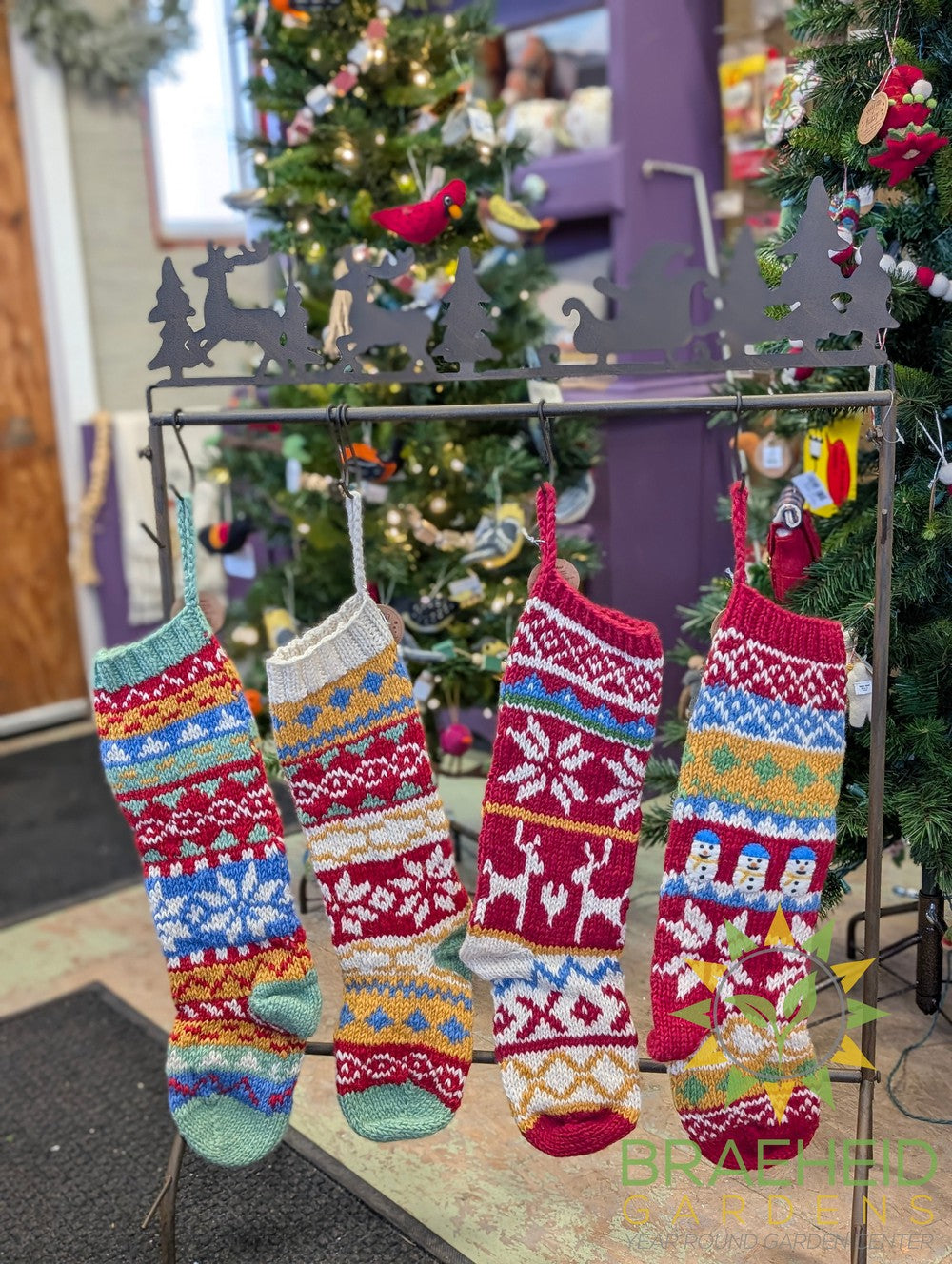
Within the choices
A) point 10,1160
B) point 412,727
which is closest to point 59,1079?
point 10,1160

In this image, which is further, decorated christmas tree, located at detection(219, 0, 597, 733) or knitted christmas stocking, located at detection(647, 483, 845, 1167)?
decorated christmas tree, located at detection(219, 0, 597, 733)

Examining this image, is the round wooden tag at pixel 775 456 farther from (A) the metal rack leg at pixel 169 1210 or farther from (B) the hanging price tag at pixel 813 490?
(A) the metal rack leg at pixel 169 1210

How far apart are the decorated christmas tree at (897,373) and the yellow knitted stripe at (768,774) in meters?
0.45

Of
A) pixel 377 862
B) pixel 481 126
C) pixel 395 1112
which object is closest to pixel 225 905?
pixel 377 862

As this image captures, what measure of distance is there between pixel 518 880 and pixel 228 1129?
425mm

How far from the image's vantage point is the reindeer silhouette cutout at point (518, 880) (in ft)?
3.91

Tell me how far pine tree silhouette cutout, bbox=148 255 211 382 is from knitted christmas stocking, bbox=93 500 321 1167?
167 millimetres

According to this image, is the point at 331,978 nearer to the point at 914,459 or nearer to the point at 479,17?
the point at 914,459

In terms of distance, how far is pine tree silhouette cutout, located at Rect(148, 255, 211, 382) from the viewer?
4.21ft

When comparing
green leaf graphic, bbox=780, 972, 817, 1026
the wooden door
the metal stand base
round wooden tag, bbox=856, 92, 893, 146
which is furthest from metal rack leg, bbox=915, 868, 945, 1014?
the wooden door

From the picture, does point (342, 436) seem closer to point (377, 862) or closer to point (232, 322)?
point (232, 322)

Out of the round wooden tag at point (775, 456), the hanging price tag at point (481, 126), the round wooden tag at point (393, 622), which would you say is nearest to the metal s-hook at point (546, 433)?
the round wooden tag at point (393, 622)

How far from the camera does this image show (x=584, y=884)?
1.20m

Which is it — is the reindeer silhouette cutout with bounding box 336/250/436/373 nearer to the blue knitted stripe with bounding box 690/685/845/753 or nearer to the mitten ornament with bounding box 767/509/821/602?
the blue knitted stripe with bounding box 690/685/845/753
